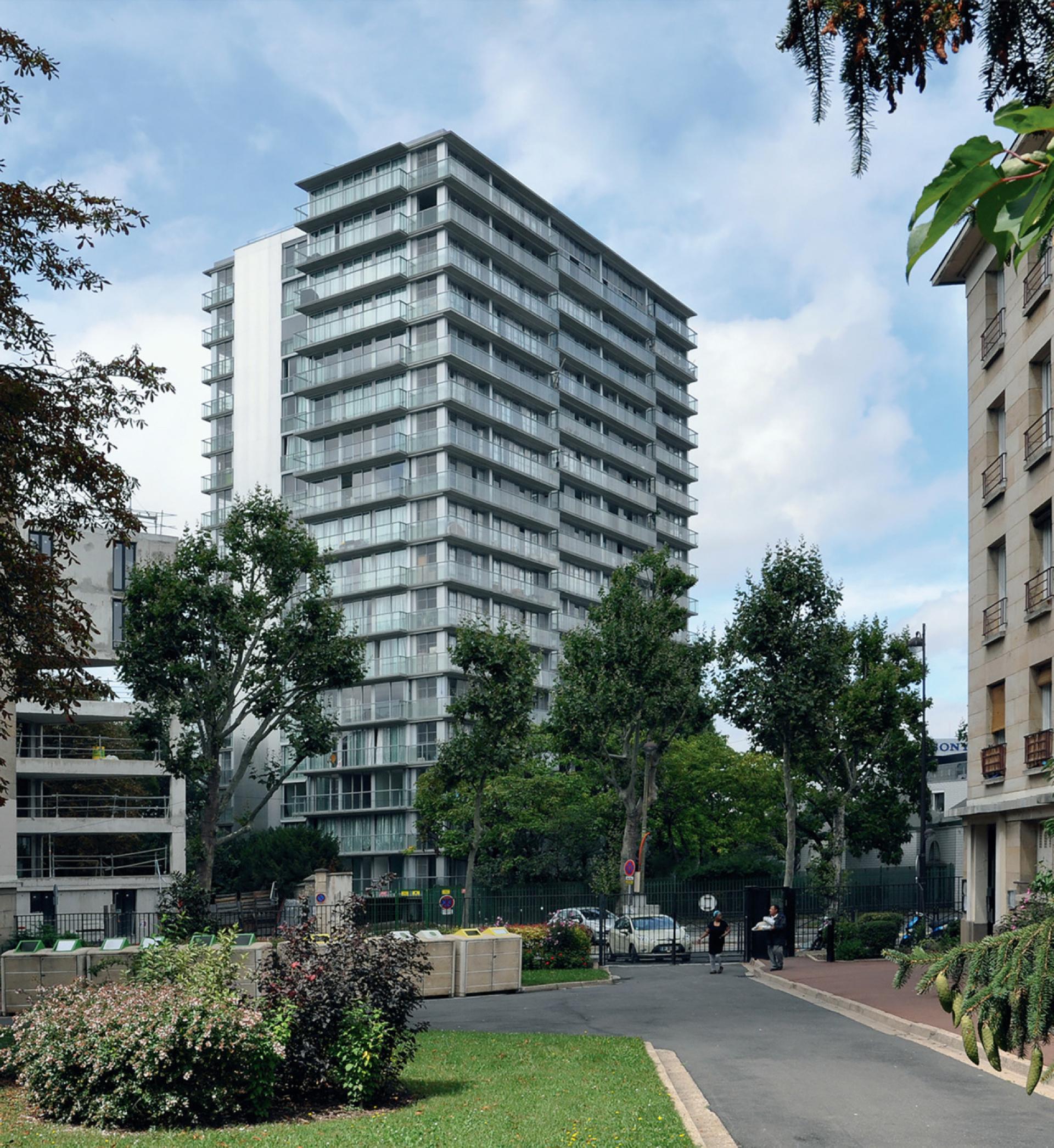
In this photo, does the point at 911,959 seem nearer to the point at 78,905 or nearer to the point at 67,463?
the point at 67,463

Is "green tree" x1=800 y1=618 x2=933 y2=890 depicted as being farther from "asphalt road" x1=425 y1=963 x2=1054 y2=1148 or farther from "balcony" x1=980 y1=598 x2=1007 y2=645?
"asphalt road" x1=425 y1=963 x2=1054 y2=1148

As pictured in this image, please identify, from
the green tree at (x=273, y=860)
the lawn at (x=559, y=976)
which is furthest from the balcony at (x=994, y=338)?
the green tree at (x=273, y=860)

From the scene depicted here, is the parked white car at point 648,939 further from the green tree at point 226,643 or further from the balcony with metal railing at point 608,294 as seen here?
the balcony with metal railing at point 608,294

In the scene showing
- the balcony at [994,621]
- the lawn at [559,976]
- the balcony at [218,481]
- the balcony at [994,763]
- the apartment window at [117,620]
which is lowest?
the lawn at [559,976]

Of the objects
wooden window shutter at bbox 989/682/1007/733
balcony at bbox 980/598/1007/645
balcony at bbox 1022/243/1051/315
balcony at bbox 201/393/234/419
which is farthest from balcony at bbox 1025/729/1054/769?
balcony at bbox 201/393/234/419

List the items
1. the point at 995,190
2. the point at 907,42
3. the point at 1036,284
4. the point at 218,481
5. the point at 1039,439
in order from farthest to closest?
the point at 218,481 < the point at 1039,439 < the point at 1036,284 < the point at 907,42 < the point at 995,190

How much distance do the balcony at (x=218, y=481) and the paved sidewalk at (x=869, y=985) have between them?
63.2 meters

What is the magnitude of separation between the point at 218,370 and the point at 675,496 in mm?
36188

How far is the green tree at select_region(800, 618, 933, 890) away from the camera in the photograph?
207 ft

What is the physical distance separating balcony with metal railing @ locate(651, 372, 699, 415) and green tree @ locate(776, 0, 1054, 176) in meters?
99.1

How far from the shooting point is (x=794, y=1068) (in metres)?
16.1

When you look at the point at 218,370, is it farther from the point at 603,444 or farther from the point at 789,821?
the point at 789,821

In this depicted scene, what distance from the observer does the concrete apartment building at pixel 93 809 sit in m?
52.2

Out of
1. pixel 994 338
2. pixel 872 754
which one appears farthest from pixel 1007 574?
pixel 872 754
